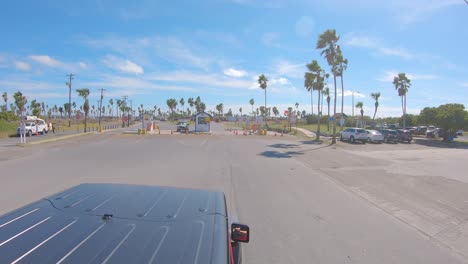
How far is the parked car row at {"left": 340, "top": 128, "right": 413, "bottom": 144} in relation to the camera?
35.2 metres

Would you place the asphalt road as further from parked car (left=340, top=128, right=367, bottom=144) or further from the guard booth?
the guard booth

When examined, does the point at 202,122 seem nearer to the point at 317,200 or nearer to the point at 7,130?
the point at 7,130

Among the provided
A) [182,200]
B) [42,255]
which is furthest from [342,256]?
[42,255]

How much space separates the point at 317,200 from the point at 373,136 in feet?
96.9

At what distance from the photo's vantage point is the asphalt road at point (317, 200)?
5.26 meters

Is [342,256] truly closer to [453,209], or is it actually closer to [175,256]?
[175,256]

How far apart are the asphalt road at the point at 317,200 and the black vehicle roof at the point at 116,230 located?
→ 240cm

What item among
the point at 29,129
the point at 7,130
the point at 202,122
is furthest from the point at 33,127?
the point at 202,122

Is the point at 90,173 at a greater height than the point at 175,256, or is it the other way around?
the point at 175,256

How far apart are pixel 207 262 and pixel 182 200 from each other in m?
1.12

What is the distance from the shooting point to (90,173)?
39.4 feet

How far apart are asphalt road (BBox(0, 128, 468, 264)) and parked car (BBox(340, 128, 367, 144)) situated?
1925cm

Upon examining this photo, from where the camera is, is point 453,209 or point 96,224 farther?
point 453,209

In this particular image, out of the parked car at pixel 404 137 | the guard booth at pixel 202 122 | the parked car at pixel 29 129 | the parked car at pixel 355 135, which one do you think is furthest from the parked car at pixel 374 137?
the parked car at pixel 29 129
